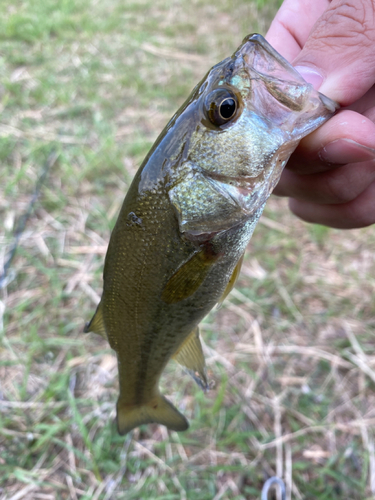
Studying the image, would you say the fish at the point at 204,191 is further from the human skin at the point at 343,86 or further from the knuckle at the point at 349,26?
the knuckle at the point at 349,26

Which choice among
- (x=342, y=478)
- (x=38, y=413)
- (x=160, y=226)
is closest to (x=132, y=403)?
(x=160, y=226)

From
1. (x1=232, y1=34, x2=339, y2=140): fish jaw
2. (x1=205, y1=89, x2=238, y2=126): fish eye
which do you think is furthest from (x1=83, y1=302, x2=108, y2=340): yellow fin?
(x1=232, y1=34, x2=339, y2=140): fish jaw

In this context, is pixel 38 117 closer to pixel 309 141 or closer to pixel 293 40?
pixel 293 40

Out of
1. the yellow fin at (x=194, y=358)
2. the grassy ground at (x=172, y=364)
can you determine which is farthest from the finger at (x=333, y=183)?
the grassy ground at (x=172, y=364)

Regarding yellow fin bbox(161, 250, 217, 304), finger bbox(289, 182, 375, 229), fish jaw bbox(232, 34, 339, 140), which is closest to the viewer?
fish jaw bbox(232, 34, 339, 140)

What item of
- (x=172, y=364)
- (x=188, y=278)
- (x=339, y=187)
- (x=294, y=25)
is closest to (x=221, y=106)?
(x=188, y=278)

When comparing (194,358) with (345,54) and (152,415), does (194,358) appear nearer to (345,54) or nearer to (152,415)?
(152,415)

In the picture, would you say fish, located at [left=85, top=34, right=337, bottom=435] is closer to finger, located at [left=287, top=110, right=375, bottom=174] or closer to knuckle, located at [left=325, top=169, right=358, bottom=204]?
finger, located at [left=287, top=110, right=375, bottom=174]

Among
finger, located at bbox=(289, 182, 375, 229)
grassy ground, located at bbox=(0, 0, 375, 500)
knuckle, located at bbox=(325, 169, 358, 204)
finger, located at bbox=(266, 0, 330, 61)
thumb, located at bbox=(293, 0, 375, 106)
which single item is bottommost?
grassy ground, located at bbox=(0, 0, 375, 500)
